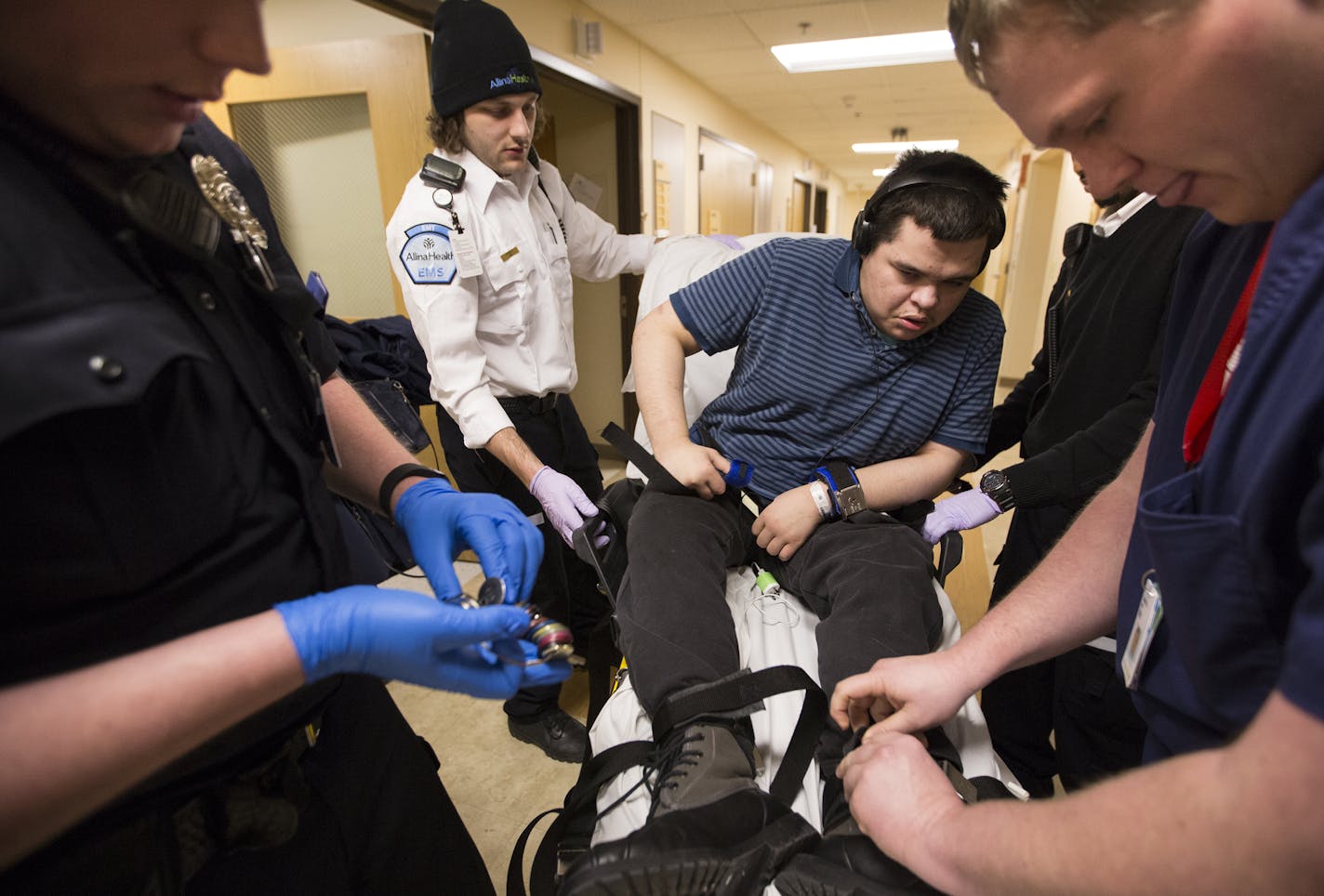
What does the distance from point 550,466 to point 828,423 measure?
85 cm

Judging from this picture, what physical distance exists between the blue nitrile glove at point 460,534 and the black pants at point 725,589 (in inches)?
10.1

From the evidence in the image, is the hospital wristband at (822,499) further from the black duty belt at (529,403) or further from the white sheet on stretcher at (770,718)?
the black duty belt at (529,403)

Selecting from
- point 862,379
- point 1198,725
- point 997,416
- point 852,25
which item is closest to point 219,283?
point 1198,725

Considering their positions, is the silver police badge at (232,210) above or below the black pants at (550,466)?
above

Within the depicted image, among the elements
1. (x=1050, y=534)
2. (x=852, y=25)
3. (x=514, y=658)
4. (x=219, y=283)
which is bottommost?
(x=1050, y=534)

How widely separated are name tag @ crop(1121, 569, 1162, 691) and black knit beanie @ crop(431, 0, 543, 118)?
1.66m

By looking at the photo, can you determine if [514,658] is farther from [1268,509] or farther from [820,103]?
[820,103]

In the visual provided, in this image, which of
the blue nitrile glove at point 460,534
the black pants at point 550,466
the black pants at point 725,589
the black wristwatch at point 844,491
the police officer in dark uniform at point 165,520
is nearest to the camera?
the police officer in dark uniform at point 165,520

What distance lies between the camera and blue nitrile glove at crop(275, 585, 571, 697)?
0.56 metres

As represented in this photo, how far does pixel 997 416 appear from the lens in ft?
5.40

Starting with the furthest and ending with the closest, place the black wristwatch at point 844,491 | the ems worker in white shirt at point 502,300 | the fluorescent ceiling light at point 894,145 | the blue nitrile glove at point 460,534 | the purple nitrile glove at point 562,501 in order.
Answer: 1. the fluorescent ceiling light at point 894,145
2. the ems worker in white shirt at point 502,300
3. the purple nitrile glove at point 562,501
4. the black wristwatch at point 844,491
5. the blue nitrile glove at point 460,534

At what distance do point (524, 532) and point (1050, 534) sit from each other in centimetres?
111

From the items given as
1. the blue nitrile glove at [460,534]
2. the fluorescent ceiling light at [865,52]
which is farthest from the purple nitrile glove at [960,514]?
the fluorescent ceiling light at [865,52]

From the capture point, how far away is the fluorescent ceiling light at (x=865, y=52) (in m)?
4.10
